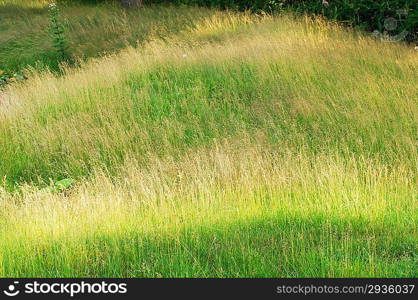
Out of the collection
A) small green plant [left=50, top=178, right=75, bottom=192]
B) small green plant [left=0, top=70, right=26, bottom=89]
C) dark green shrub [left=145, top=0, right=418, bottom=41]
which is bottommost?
small green plant [left=0, top=70, right=26, bottom=89]

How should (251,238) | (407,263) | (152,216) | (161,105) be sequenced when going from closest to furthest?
(407,263), (251,238), (152,216), (161,105)

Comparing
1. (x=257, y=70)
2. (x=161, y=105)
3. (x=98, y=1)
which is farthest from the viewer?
(x=98, y=1)

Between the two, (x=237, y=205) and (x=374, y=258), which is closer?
(x=374, y=258)

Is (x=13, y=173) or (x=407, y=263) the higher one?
(x=407, y=263)

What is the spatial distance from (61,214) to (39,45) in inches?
448

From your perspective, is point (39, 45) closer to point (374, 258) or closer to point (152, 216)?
point (152, 216)

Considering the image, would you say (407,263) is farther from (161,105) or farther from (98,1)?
(98,1)

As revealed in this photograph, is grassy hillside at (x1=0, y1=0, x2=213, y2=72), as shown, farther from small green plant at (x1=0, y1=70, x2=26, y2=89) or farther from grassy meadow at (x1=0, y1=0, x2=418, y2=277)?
grassy meadow at (x1=0, y1=0, x2=418, y2=277)

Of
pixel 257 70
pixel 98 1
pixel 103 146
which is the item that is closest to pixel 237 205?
pixel 103 146

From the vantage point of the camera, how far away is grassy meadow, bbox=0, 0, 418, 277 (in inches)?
176

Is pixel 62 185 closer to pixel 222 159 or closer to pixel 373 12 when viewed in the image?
pixel 222 159

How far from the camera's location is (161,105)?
29.0ft

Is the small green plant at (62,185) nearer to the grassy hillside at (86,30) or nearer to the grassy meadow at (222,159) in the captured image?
the grassy meadow at (222,159)

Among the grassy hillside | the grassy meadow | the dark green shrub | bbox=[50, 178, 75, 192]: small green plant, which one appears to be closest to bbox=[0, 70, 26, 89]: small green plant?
the grassy hillside
